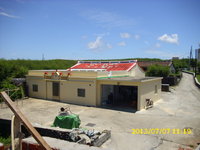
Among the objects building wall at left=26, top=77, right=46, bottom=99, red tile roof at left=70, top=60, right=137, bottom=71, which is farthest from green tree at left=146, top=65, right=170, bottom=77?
building wall at left=26, top=77, right=46, bottom=99

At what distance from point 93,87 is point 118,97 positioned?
4452mm

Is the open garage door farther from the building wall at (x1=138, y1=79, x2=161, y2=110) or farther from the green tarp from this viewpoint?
the green tarp

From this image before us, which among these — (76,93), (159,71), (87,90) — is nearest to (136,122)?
(87,90)

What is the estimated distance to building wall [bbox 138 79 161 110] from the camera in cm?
1541

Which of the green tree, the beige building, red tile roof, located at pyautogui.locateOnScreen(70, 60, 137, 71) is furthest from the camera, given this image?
the green tree

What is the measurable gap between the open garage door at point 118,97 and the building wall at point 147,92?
3.19 ft

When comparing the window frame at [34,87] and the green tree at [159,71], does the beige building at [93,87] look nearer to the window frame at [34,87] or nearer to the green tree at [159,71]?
the window frame at [34,87]

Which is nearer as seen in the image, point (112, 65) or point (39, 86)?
point (39, 86)

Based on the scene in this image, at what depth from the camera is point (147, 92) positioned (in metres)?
17.1

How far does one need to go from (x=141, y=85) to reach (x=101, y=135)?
7.95 m

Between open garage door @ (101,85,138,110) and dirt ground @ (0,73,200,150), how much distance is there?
6.49 feet

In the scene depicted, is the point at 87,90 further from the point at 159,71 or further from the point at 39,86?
the point at 159,71

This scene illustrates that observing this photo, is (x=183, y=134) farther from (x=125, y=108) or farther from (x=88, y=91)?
(x=88, y=91)

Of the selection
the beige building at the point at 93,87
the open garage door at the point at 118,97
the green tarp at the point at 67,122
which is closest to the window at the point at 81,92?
the beige building at the point at 93,87
